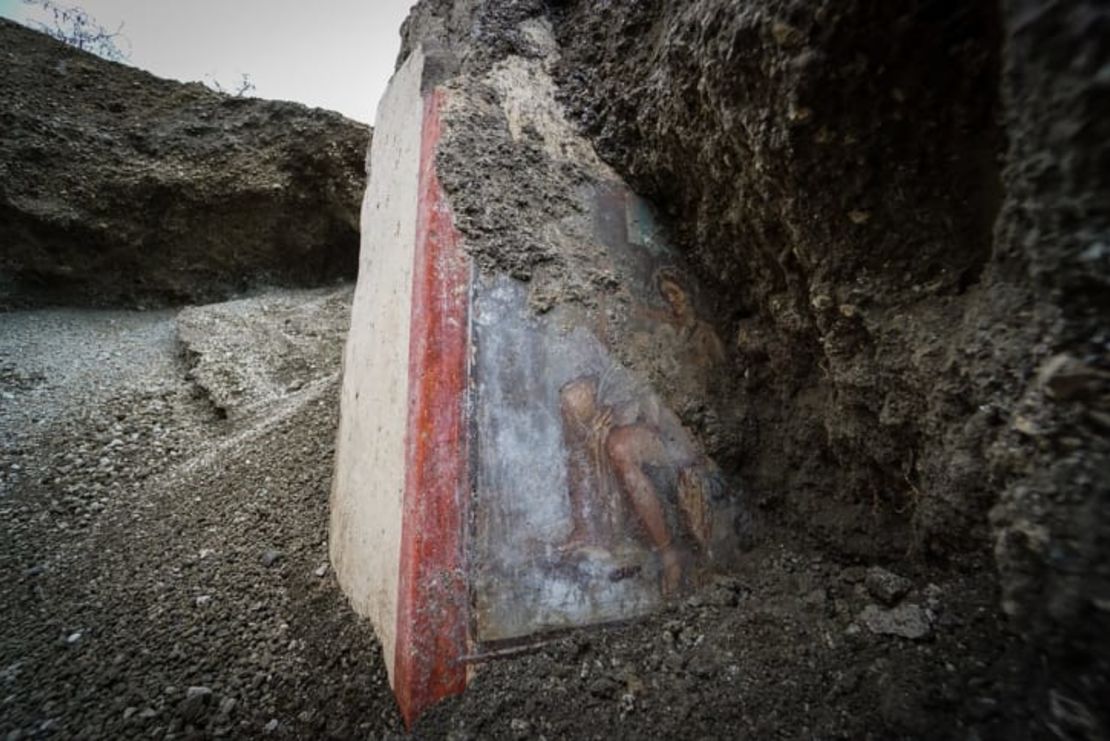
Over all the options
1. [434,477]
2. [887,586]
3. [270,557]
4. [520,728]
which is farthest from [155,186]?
[887,586]

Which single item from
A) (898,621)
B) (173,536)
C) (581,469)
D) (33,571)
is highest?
(581,469)

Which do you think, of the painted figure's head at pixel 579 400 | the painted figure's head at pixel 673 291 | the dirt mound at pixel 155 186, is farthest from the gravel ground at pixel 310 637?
the dirt mound at pixel 155 186

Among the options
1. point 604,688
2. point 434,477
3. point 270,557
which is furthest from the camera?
point 270,557

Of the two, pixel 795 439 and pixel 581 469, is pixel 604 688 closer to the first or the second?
pixel 581 469

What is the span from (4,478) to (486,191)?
3.00 metres

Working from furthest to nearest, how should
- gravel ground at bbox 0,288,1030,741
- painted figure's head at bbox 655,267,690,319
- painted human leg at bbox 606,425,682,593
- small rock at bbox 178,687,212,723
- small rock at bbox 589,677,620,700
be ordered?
painted figure's head at bbox 655,267,690,319, painted human leg at bbox 606,425,682,593, small rock at bbox 178,687,212,723, small rock at bbox 589,677,620,700, gravel ground at bbox 0,288,1030,741

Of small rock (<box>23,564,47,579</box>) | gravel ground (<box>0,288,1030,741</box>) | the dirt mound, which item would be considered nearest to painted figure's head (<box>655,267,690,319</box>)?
gravel ground (<box>0,288,1030,741</box>)

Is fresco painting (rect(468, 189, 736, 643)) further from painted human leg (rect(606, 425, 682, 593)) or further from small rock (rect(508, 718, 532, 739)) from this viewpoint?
small rock (rect(508, 718, 532, 739))

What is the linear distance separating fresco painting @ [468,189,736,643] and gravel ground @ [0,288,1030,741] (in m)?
0.11

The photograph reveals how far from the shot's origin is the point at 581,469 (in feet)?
5.10

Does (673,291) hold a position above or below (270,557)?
above

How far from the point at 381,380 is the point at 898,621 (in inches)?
63.5

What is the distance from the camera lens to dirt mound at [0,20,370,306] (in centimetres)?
401

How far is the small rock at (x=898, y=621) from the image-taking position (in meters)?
1.13
